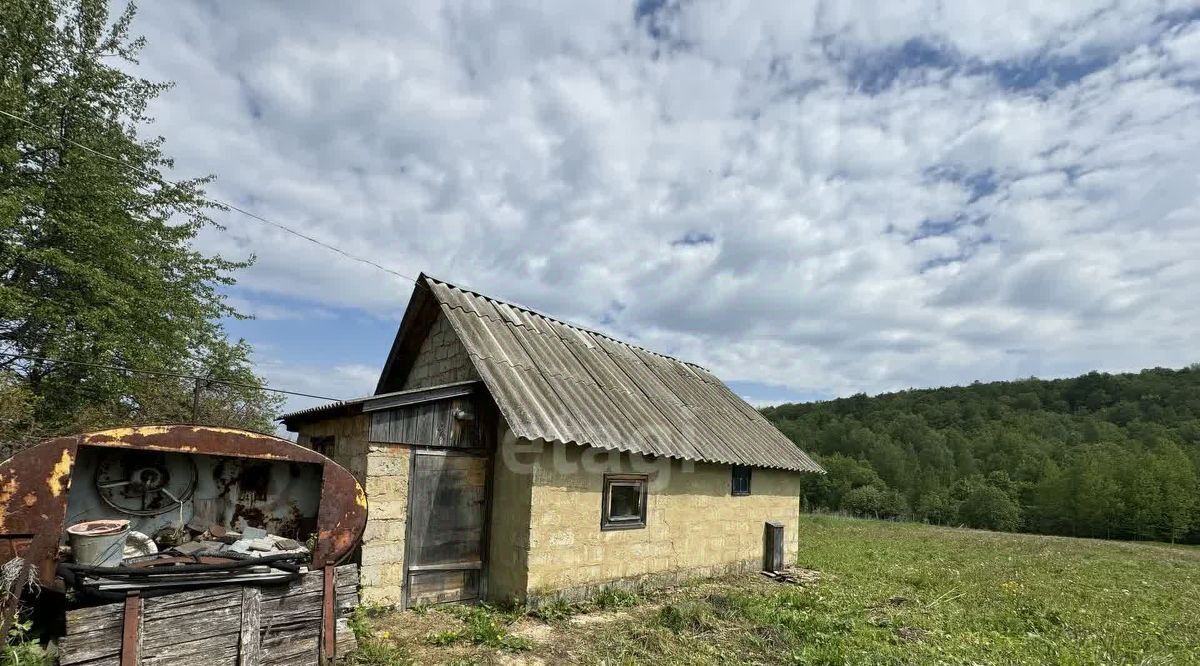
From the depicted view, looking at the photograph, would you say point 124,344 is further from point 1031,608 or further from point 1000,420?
point 1000,420

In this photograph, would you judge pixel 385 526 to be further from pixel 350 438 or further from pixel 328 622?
pixel 328 622

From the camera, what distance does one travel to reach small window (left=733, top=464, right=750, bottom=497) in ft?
37.9

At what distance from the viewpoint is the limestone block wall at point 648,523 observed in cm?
791

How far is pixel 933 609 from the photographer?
909 cm

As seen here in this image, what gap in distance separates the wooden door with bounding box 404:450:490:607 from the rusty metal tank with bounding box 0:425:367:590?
4.44 feet

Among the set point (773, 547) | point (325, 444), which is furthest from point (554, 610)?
point (773, 547)

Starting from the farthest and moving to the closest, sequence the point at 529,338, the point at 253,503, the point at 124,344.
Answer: the point at 124,344 < the point at 529,338 < the point at 253,503

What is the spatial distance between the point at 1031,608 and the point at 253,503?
482 inches

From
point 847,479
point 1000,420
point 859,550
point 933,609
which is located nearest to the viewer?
point 933,609

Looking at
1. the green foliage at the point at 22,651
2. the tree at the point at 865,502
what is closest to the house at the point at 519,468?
the green foliage at the point at 22,651

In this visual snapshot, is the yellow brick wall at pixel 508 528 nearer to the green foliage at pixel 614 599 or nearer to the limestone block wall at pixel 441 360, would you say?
the green foliage at pixel 614 599

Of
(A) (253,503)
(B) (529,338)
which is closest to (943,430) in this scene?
(B) (529,338)

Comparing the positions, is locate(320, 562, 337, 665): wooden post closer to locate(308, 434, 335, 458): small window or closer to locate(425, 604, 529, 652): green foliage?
locate(425, 604, 529, 652): green foliage

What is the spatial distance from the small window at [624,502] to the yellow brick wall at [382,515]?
9.94 feet
